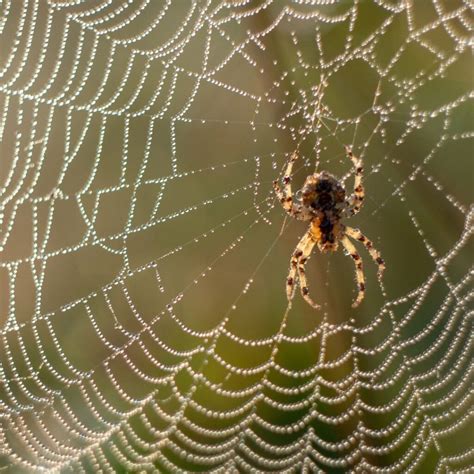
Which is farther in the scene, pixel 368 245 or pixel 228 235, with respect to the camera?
pixel 228 235

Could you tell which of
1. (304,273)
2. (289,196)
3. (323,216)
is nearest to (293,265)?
(304,273)

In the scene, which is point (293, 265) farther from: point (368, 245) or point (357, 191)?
point (357, 191)

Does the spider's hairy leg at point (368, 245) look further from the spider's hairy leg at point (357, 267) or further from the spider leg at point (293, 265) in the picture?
the spider leg at point (293, 265)

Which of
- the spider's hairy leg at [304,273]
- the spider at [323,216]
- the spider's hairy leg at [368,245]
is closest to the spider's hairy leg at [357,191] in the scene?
the spider at [323,216]

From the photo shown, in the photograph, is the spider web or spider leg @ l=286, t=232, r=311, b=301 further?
spider leg @ l=286, t=232, r=311, b=301

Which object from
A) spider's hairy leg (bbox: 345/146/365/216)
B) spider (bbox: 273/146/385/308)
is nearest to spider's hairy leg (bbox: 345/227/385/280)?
spider (bbox: 273/146/385/308)

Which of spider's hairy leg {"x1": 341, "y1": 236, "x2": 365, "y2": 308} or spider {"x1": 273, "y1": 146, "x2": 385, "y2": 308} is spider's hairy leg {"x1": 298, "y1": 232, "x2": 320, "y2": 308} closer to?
spider {"x1": 273, "y1": 146, "x2": 385, "y2": 308}

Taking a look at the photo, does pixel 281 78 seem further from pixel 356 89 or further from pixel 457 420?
pixel 457 420

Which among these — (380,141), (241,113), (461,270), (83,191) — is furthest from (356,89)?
(83,191)
